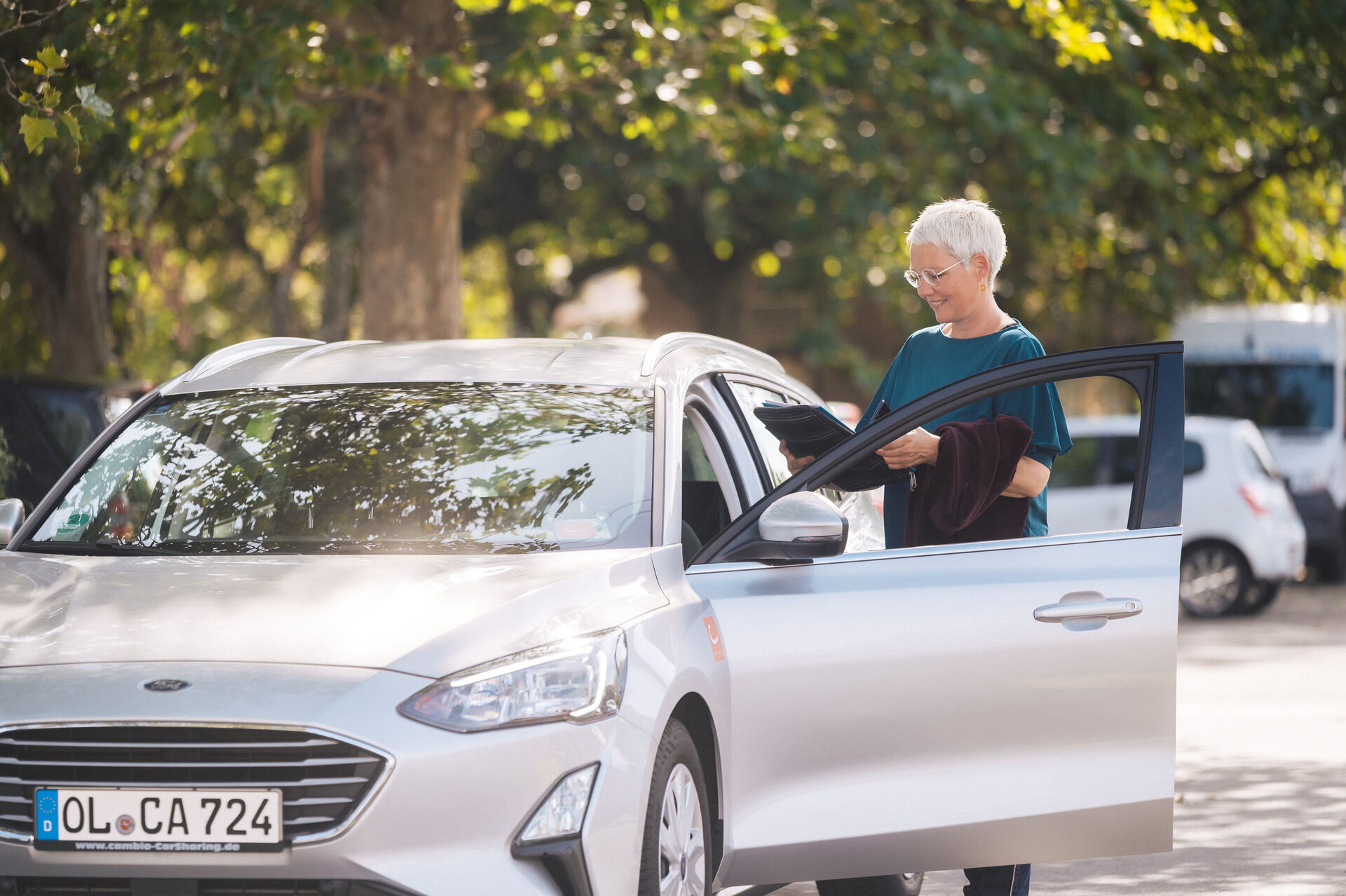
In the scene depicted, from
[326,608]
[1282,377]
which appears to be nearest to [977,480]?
[326,608]

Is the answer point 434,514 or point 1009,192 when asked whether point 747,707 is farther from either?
point 1009,192

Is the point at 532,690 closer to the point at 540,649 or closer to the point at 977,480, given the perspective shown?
the point at 540,649

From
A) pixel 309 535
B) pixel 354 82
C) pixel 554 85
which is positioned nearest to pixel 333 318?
pixel 554 85

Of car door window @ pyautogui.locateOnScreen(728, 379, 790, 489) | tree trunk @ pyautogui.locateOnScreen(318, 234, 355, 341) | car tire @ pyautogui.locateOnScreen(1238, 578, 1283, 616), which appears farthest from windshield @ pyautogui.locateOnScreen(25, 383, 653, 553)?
car tire @ pyautogui.locateOnScreen(1238, 578, 1283, 616)

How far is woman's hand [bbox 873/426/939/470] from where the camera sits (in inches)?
176

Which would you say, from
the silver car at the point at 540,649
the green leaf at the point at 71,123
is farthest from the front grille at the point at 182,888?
the green leaf at the point at 71,123

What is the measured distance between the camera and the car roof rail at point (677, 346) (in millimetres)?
4926

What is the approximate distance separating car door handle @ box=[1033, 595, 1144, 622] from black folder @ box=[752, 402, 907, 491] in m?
0.53

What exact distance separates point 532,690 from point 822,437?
4.38 feet

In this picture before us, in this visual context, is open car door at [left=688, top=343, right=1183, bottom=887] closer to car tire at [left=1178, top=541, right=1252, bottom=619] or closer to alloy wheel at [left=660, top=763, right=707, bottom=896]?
alloy wheel at [left=660, top=763, right=707, bottom=896]

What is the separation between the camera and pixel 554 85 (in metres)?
12.3

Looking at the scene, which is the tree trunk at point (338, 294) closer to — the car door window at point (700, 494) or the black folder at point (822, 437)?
the car door window at point (700, 494)

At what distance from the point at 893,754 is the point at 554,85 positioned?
870 cm

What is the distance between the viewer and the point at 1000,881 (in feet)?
15.2
